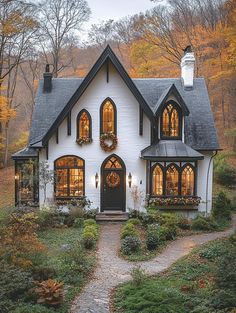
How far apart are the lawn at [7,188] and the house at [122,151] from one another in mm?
3712

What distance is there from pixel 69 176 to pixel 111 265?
8148mm

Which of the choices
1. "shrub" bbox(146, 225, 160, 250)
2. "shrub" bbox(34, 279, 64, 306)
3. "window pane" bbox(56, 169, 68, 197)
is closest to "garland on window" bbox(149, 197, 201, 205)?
"shrub" bbox(146, 225, 160, 250)

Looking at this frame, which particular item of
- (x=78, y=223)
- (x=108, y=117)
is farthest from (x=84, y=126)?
(x=78, y=223)

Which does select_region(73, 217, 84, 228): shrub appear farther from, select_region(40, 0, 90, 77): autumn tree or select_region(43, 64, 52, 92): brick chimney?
select_region(40, 0, 90, 77): autumn tree

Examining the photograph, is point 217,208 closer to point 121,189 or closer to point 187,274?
point 121,189

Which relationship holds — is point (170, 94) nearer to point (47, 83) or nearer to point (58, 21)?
point (47, 83)

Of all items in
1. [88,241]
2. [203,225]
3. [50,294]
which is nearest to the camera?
[50,294]

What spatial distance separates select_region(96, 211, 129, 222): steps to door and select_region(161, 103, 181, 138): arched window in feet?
15.6

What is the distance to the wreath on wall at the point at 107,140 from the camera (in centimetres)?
1920

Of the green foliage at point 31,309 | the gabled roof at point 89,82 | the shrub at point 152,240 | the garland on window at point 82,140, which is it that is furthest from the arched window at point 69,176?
the green foliage at point 31,309

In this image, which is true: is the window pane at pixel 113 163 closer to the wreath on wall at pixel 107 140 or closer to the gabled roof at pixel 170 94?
the wreath on wall at pixel 107 140

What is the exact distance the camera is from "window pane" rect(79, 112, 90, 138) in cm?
1936

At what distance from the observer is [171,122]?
64.8 feet

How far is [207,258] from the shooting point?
12391 mm
